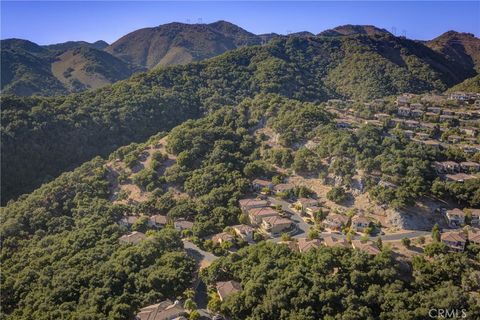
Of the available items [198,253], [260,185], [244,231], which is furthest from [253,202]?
[198,253]

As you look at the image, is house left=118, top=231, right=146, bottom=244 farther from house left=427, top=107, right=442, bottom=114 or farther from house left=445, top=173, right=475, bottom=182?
house left=427, top=107, right=442, bottom=114

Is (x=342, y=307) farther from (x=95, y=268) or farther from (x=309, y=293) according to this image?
(x=95, y=268)

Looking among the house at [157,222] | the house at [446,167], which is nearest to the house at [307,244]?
the house at [157,222]

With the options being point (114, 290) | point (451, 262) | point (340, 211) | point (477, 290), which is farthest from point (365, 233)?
point (114, 290)

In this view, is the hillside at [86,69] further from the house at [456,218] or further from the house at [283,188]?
the house at [456,218]

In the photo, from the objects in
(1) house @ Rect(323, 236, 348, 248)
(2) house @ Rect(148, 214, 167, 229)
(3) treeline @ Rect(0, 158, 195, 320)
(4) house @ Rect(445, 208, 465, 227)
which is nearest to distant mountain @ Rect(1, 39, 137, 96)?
(3) treeline @ Rect(0, 158, 195, 320)

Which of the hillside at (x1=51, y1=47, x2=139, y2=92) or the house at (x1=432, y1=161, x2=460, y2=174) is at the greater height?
the hillside at (x1=51, y1=47, x2=139, y2=92)

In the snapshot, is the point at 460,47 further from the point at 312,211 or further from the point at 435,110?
the point at 312,211
